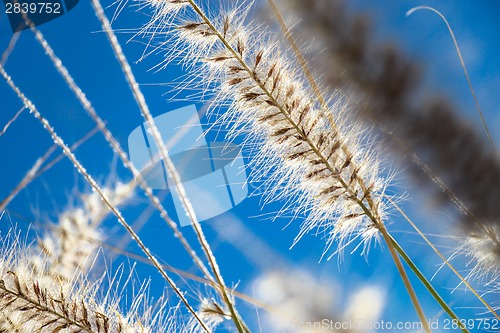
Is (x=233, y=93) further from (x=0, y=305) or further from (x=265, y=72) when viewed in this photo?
(x=0, y=305)

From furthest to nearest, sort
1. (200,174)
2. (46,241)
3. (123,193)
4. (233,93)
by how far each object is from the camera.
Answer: (123,193) < (200,174) < (46,241) < (233,93)

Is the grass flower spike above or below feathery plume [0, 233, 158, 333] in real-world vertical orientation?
above

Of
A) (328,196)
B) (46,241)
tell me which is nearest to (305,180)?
(328,196)

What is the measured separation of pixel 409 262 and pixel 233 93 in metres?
0.41

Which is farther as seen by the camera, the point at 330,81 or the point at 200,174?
the point at 200,174

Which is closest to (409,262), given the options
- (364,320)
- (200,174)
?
(364,320)

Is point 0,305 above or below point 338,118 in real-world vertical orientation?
below

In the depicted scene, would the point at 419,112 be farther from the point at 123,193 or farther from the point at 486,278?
the point at 123,193

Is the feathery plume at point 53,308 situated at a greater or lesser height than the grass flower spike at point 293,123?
lesser

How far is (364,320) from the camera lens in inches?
31.1

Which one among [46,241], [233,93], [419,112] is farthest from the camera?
[46,241]

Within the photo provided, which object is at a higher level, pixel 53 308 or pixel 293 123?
pixel 293 123

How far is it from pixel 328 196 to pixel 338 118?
15 cm

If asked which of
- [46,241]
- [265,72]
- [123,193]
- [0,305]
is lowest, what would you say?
[0,305]
